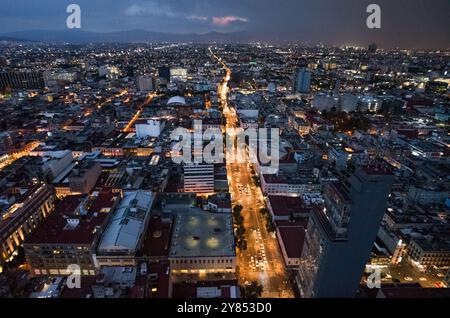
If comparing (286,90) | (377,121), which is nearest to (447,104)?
(377,121)

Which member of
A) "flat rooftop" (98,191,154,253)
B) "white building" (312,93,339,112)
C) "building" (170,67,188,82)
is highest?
"building" (170,67,188,82)

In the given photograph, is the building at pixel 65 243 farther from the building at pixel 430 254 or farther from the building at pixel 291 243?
the building at pixel 430 254

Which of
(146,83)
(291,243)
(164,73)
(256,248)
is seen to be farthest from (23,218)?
(164,73)

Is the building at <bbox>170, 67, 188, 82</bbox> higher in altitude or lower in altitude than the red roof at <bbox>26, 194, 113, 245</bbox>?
higher

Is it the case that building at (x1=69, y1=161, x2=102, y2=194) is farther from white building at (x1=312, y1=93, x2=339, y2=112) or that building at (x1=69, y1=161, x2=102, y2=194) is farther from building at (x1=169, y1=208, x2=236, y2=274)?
white building at (x1=312, y1=93, x2=339, y2=112)

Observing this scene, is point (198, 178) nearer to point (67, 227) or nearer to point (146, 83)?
point (67, 227)

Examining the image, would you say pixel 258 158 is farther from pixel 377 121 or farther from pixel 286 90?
pixel 286 90

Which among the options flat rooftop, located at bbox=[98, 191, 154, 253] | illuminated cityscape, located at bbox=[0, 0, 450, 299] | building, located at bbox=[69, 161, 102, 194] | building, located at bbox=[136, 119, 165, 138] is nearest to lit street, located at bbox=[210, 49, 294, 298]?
illuminated cityscape, located at bbox=[0, 0, 450, 299]
